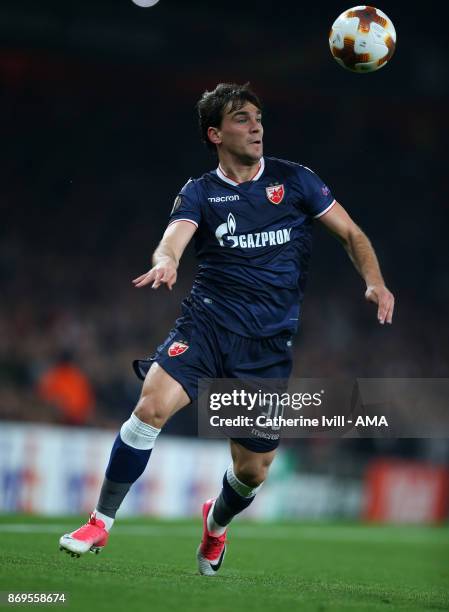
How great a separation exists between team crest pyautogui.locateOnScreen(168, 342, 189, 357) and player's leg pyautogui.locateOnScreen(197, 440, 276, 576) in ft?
2.41

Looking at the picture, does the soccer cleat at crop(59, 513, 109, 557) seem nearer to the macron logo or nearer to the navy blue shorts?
the navy blue shorts

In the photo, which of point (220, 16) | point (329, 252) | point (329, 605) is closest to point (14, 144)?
point (220, 16)

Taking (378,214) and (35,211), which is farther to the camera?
(378,214)

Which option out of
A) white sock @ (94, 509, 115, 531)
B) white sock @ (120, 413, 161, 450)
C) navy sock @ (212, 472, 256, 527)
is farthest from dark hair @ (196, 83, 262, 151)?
white sock @ (94, 509, 115, 531)

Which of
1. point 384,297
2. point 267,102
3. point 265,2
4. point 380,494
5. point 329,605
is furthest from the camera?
point 267,102

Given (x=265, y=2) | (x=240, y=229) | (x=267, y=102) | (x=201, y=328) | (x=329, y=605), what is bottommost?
(x=329, y=605)

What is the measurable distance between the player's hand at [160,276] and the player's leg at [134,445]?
2.18 ft

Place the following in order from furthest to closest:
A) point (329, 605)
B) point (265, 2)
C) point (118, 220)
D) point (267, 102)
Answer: point (267, 102), point (118, 220), point (265, 2), point (329, 605)

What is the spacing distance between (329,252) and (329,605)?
18127 mm

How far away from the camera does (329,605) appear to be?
4824 mm

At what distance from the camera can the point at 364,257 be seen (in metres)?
5.90

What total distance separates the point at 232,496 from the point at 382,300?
146 cm

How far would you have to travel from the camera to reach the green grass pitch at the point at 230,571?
4637mm

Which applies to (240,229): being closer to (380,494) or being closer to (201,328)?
(201,328)
